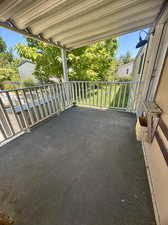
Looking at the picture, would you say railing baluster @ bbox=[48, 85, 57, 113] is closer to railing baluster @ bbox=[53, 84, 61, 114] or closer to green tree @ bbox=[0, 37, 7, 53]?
railing baluster @ bbox=[53, 84, 61, 114]

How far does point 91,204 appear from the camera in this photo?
957mm

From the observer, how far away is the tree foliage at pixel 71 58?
433 cm

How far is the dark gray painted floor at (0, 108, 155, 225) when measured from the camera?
89 centimetres

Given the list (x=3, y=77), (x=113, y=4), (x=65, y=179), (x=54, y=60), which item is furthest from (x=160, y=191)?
(x=3, y=77)

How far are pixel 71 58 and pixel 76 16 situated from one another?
2625 millimetres

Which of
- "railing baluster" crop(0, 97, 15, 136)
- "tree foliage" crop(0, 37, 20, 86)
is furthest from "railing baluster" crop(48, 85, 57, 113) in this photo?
"tree foliage" crop(0, 37, 20, 86)

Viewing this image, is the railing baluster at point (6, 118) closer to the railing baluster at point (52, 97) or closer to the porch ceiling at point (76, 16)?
the railing baluster at point (52, 97)

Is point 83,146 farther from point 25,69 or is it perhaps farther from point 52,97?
point 25,69

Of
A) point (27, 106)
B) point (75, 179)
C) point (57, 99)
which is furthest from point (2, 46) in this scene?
point (75, 179)

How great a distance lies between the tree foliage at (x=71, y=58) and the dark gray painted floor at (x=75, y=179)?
3.69 meters

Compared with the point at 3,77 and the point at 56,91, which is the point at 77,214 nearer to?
the point at 56,91

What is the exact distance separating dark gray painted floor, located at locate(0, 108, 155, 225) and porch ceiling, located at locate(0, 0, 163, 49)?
219cm

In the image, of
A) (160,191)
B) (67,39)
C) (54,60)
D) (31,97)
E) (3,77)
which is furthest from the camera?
(3,77)

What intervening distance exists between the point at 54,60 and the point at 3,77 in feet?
36.5
